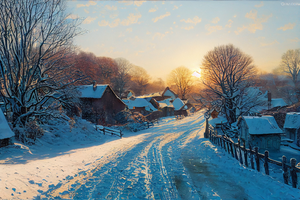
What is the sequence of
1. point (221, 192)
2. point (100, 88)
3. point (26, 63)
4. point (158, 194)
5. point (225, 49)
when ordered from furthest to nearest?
1. point (100, 88)
2. point (225, 49)
3. point (26, 63)
4. point (221, 192)
5. point (158, 194)

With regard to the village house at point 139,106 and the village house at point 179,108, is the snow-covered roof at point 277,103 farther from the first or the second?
the village house at point 139,106

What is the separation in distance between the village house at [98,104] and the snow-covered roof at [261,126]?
24.5 m

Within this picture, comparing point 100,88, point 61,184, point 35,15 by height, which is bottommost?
point 61,184

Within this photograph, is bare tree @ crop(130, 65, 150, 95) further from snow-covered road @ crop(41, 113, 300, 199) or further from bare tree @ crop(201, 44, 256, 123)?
snow-covered road @ crop(41, 113, 300, 199)

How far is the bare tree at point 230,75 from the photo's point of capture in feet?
94.0

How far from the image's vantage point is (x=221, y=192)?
7.29 meters

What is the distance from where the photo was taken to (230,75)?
29.0 m

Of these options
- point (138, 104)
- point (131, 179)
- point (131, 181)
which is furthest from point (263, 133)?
point (138, 104)

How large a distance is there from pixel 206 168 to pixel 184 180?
277 cm

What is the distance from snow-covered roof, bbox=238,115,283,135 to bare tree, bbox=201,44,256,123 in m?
7.11

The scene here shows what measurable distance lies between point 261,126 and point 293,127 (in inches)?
350

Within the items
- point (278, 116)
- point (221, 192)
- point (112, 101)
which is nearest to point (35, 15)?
point (221, 192)

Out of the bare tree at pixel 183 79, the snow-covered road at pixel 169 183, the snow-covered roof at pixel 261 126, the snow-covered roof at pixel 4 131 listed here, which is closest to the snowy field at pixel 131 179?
the snow-covered road at pixel 169 183

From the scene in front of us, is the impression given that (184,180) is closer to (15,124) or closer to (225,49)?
(15,124)
